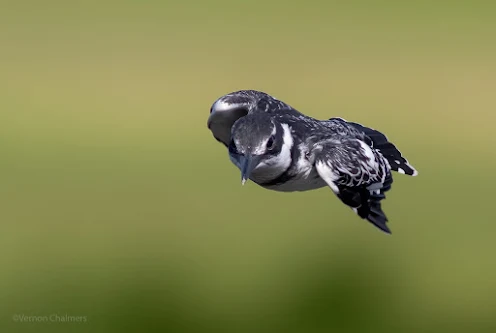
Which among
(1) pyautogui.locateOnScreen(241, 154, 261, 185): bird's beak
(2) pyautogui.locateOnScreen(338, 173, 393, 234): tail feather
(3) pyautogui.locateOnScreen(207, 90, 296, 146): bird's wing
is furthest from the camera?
(3) pyautogui.locateOnScreen(207, 90, 296, 146): bird's wing

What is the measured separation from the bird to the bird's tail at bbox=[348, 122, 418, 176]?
25 centimetres

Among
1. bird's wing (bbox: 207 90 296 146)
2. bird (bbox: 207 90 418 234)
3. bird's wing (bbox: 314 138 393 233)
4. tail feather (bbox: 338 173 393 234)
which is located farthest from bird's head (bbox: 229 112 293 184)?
bird's wing (bbox: 207 90 296 146)

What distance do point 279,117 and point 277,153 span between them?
41.7 inches

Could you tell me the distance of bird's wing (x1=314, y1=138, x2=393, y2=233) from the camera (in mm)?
9703

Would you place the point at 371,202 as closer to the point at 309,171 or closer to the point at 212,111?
the point at 309,171

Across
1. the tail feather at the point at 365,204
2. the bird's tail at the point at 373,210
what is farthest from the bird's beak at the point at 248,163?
the bird's tail at the point at 373,210

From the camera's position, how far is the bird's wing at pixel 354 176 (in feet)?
31.8

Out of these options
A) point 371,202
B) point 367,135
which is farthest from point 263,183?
point 367,135

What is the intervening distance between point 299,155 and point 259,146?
686 mm

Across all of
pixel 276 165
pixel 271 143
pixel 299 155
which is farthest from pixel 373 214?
pixel 271 143

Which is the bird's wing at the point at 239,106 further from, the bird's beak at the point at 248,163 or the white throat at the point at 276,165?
the bird's beak at the point at 248,163

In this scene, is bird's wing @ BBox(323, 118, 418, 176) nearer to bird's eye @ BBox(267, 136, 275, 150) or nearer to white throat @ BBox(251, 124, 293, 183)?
white throat @ BBox(251, 124, 293, 183)

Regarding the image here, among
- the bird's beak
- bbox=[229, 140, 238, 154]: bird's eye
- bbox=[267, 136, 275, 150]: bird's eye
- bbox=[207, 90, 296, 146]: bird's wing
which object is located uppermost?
bbox=[207, 90, 296, 146]: bird's wing

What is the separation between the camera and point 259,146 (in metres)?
9.53
